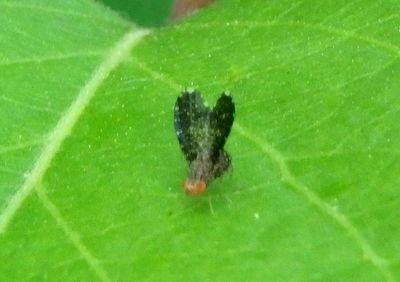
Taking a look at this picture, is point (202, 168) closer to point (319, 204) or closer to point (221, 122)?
point (221, 122)

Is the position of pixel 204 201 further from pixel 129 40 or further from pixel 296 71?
pixel 129 40

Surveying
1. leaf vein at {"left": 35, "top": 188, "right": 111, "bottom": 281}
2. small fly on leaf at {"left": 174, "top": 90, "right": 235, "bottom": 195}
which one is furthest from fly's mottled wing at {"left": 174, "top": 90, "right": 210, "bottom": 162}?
leaf vein at {"left": 35, "top": 188, "right": 111, "bottom": 281}

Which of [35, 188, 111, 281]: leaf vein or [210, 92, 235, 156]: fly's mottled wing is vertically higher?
[210, 92, 235, 156]: fly's mottled wing

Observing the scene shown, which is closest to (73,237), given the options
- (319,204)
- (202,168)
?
(202,168)

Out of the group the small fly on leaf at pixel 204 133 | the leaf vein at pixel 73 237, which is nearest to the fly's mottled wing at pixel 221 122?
the small fly on leaf at pixel 204 133

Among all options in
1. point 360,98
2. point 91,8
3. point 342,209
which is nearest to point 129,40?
point 91,8

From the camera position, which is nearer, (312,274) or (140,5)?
(312,274)

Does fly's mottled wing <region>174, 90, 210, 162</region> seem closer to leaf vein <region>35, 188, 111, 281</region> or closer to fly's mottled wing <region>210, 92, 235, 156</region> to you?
fly's mottled wing <region>210, 92, 235, 156</region>
